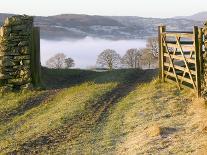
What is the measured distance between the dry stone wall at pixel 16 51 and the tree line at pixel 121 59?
16.3 meters

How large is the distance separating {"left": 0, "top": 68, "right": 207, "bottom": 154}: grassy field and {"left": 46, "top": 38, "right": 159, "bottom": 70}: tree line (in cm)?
1986

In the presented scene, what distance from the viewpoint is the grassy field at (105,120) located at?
1361 centimetres

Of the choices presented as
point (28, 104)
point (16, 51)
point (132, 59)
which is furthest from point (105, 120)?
point (132, 59)

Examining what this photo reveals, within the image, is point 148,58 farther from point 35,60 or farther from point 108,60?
point 35,60

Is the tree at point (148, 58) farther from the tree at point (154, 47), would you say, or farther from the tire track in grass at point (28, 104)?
the tire track in grass at point (28, 104)

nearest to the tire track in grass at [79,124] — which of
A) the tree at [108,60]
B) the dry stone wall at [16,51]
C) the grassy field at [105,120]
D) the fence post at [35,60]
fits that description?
the grassy field at [105,120]

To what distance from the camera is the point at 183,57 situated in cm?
1938

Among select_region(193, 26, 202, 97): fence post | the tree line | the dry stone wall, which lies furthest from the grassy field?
the tree line

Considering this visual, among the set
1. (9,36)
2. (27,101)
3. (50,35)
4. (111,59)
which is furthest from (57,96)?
(50,35)

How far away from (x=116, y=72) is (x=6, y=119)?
1177 cm

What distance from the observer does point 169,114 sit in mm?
16438

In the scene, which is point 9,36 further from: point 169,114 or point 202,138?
point 202,138

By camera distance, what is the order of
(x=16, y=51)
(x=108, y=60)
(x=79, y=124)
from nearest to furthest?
(x=79, y=124) < (x=16, y=51) < (x=108, y=60)

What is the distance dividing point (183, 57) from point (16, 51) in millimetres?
10369
